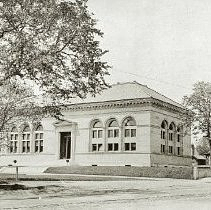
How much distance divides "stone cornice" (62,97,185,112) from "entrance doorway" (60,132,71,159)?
332cm

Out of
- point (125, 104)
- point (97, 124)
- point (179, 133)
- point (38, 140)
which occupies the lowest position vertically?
point (38, 140)

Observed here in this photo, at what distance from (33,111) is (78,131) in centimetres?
2566

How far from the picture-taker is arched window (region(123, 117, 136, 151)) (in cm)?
4512

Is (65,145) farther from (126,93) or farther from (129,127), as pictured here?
(126,93)

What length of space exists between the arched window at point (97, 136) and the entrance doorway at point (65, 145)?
360 centimetres

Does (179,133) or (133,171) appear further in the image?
(179,133)

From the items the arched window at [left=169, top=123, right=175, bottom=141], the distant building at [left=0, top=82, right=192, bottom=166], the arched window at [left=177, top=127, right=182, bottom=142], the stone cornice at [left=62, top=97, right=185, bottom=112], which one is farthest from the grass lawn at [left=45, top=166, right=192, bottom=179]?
the arched window at [left=177, top=127, right=182, bottom=142]

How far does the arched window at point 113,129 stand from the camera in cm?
4634

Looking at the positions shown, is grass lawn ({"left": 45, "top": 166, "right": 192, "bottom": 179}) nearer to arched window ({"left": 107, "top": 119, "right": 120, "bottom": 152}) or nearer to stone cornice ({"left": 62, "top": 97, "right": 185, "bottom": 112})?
arched window ({"left": 107, "top": 119, "right": 120, "bottom": 152})

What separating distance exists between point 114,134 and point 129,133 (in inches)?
75.5

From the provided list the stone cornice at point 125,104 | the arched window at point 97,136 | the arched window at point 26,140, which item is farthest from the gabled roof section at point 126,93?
the arched window at point 26,140

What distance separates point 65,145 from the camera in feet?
165

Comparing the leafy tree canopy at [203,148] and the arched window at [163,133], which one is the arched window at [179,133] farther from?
the leafy tree canopy at [203,148]

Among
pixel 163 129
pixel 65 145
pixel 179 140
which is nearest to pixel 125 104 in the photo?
pixel 163 129
